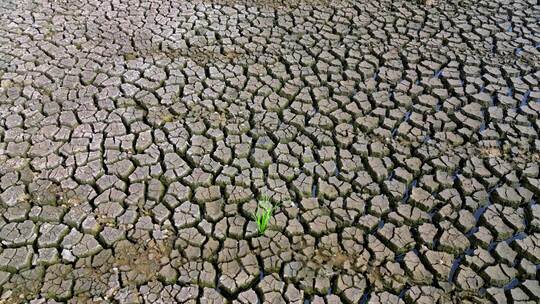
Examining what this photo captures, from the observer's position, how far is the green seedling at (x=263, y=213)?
3.38 m

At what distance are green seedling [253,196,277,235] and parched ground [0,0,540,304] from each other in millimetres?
48

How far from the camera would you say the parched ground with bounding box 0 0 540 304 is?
314 cm

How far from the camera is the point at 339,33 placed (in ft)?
17.3

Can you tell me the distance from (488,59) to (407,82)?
94 centimetres

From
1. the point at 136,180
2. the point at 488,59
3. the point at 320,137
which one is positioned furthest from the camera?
the point at 488,59

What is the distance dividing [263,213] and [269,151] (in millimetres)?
A: 672

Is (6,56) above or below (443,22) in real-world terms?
below

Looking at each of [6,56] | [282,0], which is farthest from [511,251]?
[6,56]

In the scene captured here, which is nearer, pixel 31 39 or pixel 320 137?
pixel 320 137

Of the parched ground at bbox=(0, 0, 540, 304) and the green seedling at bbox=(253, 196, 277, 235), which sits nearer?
the parched ground at bbox=(0, 0, 540, 304)

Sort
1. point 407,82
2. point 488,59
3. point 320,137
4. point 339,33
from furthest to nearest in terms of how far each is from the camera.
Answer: point 339,33
point 488,59
point 407,82
point 320,137

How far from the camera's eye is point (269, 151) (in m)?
3.97

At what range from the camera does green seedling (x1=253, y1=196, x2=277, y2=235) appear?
3377 millimetres

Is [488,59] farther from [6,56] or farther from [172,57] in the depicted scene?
[6,56]
